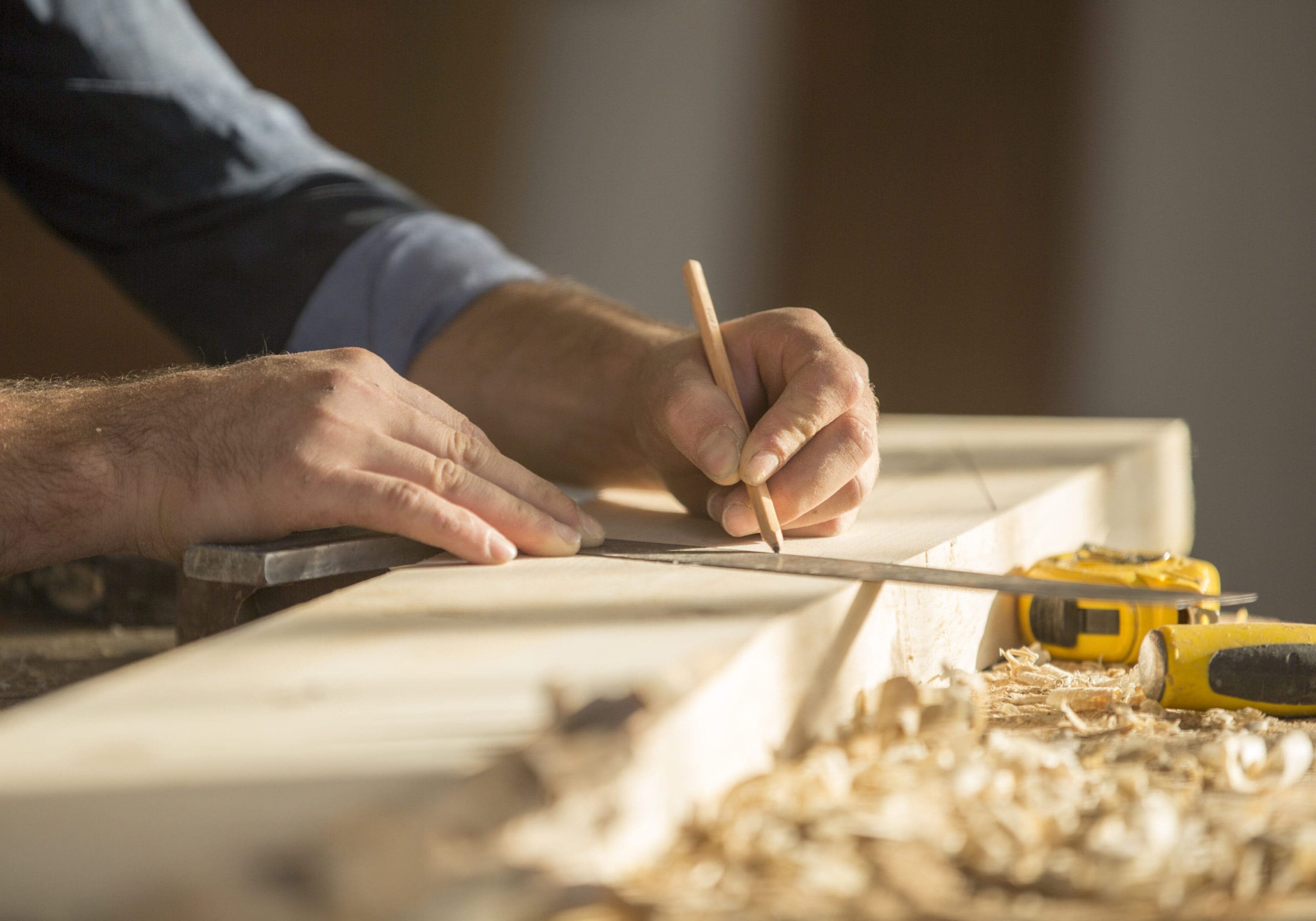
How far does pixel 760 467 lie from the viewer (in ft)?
3.62

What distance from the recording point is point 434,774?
1.87ft

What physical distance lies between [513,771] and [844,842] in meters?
0.18

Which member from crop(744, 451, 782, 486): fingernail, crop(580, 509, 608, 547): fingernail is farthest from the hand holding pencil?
crop(580, 509, 608, 547): fingernail

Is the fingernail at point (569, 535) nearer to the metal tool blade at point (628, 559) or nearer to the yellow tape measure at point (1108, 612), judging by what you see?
the metal tool blade at point (628, 559)

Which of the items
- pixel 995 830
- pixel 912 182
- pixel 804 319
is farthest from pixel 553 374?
pixel 912 182

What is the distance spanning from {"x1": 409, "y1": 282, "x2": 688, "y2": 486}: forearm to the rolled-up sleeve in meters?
0.06

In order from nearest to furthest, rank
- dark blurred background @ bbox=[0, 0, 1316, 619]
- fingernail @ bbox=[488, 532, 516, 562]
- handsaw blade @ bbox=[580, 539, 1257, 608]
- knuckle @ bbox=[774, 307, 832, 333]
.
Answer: handsaw blade @ bbox=[580, 539, 1257, 608] < fingernail @ bbox=[488, 532, 516, 562] < knuckle @ bbox=[774, 307, 832, 333] < dark blurred background @ bbox=[0, 0, 1316, 619]

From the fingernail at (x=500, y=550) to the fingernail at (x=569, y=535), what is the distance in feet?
0.15

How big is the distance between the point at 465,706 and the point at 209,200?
56.3 inches

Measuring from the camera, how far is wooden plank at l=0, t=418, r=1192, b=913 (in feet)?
1.74

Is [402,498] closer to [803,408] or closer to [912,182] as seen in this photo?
[803,408]

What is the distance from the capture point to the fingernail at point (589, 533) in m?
1.08

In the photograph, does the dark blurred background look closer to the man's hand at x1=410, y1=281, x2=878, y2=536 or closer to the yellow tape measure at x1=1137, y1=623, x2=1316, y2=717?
the man's hand at x1=410, y1=281, x2=878, y2=536

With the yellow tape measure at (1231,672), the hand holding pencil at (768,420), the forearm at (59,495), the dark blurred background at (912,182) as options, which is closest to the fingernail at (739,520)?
the hand holding pencil at (768,420)
